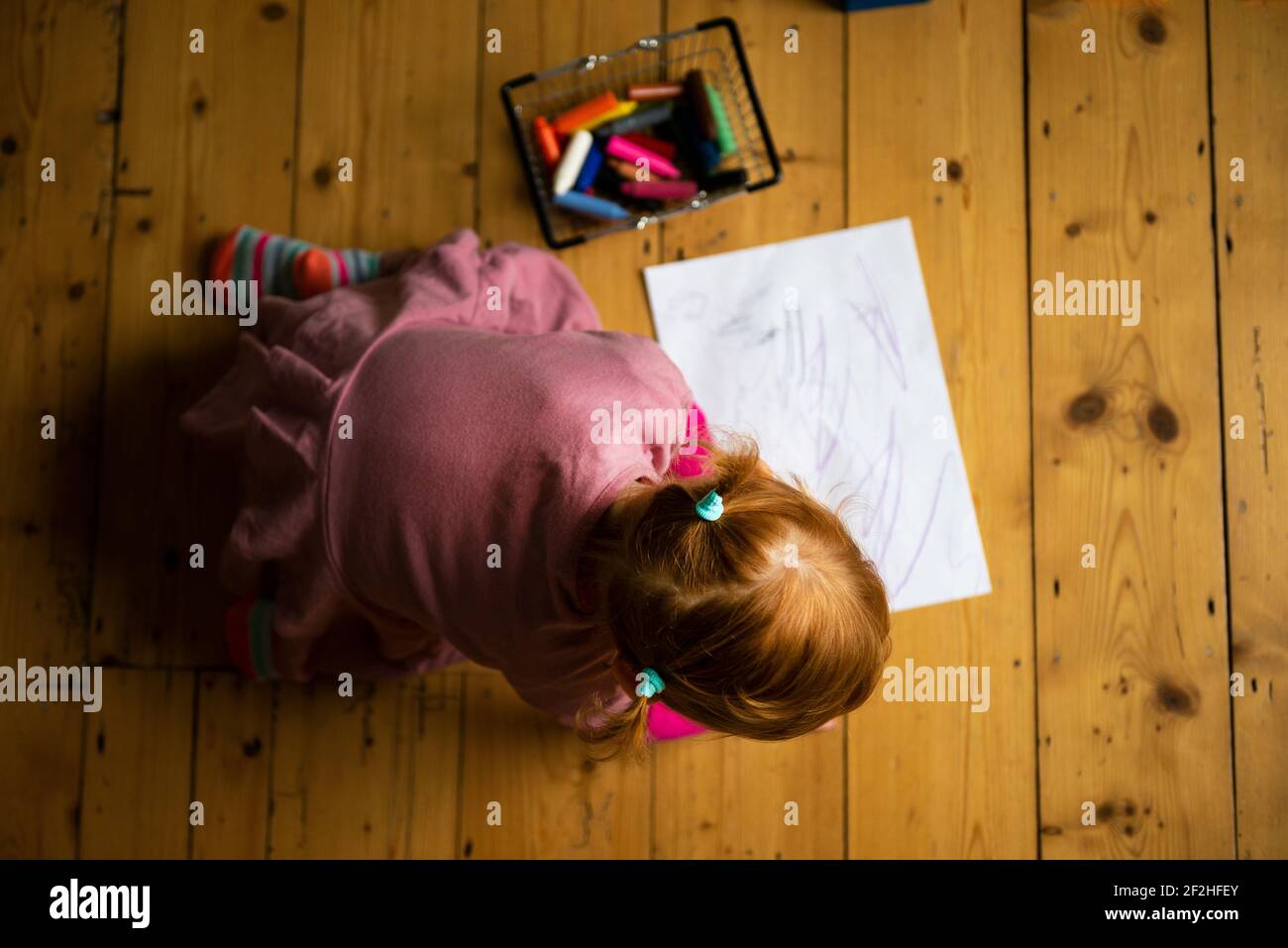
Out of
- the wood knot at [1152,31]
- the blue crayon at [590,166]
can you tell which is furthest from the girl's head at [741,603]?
the wood knot at [1152,31]

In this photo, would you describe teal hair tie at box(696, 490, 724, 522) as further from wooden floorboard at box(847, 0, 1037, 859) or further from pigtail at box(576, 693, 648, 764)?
wooden floorboard at box(847, 0, 1037, 859)

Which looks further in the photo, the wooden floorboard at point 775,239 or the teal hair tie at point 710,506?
the wooden floorboard at point 775,239

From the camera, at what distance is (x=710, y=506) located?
0.47 m

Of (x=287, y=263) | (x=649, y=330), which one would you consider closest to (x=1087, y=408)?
(x=649, y=330)

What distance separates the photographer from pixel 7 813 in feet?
2.67

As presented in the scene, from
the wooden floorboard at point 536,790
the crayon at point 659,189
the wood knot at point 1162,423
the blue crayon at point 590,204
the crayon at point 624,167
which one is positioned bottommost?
the wooden floorboard at point 536,790

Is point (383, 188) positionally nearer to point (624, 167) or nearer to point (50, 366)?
point (624, 167)

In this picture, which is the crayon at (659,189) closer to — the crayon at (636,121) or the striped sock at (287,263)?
the crayon at (636,121)

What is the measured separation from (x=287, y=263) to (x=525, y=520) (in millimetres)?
425

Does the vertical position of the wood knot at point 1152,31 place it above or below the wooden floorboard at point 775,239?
above

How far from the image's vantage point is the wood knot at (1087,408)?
2.80ft

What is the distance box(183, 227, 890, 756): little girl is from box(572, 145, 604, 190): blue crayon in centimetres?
10

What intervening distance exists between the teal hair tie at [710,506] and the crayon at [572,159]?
461mm
